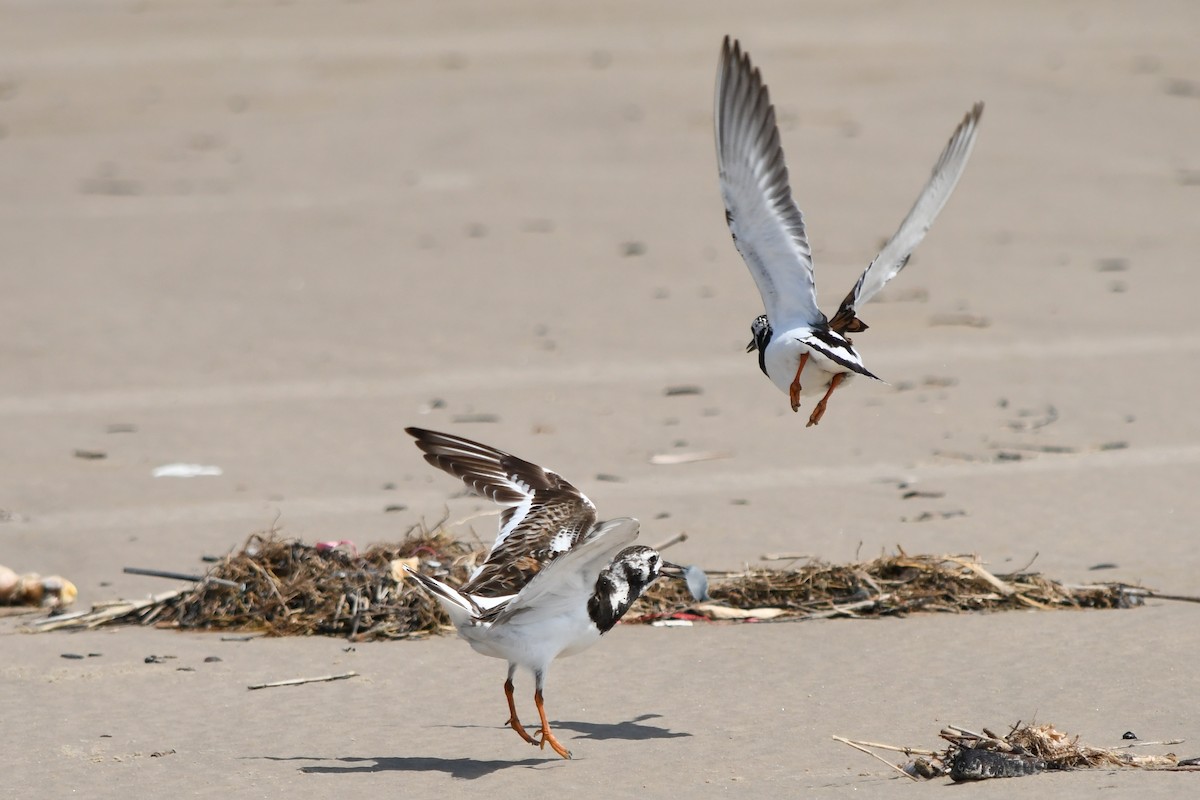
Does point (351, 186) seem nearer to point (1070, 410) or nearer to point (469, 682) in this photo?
point (1070, 410)

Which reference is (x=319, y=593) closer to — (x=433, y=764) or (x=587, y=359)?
(x=433, y=764)

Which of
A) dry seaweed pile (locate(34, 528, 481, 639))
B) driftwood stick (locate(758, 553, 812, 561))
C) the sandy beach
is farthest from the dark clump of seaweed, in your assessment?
driftwood stick (locate(758, 553, 812, 561))

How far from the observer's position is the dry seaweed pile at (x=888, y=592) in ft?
26.4

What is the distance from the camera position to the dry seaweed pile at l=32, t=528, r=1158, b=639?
802cm

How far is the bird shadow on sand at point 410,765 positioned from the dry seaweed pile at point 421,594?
153cm

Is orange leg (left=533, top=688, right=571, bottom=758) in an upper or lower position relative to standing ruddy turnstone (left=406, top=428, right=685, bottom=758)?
lower

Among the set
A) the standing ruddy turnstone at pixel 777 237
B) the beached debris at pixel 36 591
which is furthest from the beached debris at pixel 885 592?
the beached debris at pixel 36 591

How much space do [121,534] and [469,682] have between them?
10.3 ft

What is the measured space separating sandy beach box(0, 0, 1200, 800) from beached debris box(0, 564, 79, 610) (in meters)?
0.14

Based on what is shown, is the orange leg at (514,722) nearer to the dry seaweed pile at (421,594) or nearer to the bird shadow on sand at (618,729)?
the bird shadow on sand at (618,729)

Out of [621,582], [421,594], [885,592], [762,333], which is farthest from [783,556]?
[621,582]

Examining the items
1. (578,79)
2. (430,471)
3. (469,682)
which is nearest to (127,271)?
(430,471)

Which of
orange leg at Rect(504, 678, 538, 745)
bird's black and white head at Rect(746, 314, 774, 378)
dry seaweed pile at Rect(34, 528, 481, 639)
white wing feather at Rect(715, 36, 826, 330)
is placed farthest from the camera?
dry seaweed pile at Rect(34, 528, 481, 639)

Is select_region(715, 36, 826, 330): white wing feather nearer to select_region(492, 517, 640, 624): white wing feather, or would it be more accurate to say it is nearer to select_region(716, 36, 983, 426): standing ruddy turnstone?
select_region(716, 36, 983, 426): standing ruddy turnstone
